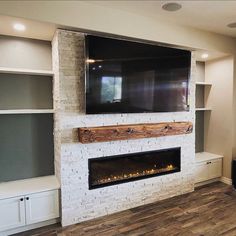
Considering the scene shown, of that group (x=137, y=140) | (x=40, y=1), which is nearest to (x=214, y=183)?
(x=137, y=140)

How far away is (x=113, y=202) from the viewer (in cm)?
311

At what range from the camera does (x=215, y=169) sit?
14.0ft

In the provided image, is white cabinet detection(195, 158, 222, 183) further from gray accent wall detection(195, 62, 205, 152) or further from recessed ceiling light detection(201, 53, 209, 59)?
recessed ceiling light detection(201, 53, 209, 59)

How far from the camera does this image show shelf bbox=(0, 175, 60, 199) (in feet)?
8.59

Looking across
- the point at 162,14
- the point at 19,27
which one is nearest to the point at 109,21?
the point at 162,14

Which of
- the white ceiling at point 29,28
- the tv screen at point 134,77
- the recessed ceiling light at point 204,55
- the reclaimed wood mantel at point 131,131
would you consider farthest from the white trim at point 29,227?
the recessed ceiling light at point 204,55

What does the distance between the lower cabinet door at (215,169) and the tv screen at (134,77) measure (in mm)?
1453

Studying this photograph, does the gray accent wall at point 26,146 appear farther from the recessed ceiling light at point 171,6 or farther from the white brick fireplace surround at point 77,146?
the recessed ceiling light at point 171,6

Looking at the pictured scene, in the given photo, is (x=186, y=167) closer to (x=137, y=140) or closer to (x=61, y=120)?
(x=137, y=140)

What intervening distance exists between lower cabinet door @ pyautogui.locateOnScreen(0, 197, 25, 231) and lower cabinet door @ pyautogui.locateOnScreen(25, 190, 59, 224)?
0.07 meters

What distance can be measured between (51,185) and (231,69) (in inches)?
148

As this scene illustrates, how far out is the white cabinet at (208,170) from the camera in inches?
159

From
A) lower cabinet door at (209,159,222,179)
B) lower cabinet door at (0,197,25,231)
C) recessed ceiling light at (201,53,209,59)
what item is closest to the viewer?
lower cabinet door at (0,197,25,231)

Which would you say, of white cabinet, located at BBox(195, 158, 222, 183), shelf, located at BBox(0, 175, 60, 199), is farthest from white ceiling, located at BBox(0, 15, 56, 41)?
white cabinet, located at BBox(195, 158, 222, 183)
